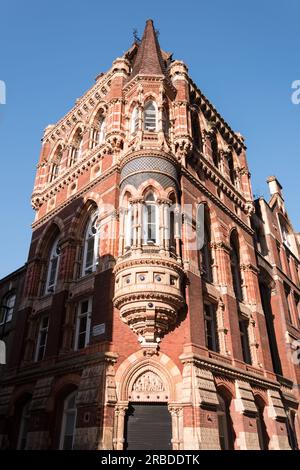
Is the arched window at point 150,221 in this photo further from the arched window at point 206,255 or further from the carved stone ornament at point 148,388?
the carved stone ornament at point 148,388

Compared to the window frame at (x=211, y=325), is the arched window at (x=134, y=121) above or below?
above

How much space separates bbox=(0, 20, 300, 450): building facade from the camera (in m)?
13.4

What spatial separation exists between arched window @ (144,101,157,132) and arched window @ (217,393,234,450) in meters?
12.8

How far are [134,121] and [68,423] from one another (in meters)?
14.2

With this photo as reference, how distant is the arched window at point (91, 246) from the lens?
18.2m

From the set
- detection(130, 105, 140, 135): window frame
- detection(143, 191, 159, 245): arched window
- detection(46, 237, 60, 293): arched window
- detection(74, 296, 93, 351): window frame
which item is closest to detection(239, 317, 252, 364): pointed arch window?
detection(143, 191, 159, 245): arched window

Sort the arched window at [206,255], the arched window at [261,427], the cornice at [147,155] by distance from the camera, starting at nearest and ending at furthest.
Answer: the arched window at [261,427] < the cornice at [147,155] < the arched window at [206,255]

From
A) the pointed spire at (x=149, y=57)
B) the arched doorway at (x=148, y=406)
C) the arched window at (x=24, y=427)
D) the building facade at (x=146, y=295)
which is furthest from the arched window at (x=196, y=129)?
the arched window at (x=24, y=427)

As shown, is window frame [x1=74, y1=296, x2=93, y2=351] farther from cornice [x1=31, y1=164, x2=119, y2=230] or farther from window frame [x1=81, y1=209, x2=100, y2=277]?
cornice [x1=31, y1=164, x2=119, y2=230]

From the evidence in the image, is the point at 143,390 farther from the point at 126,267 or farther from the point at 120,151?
the point at 120,151

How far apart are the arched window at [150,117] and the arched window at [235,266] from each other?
7.64 metres

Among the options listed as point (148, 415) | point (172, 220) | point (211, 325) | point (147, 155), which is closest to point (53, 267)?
point (172, 220)
